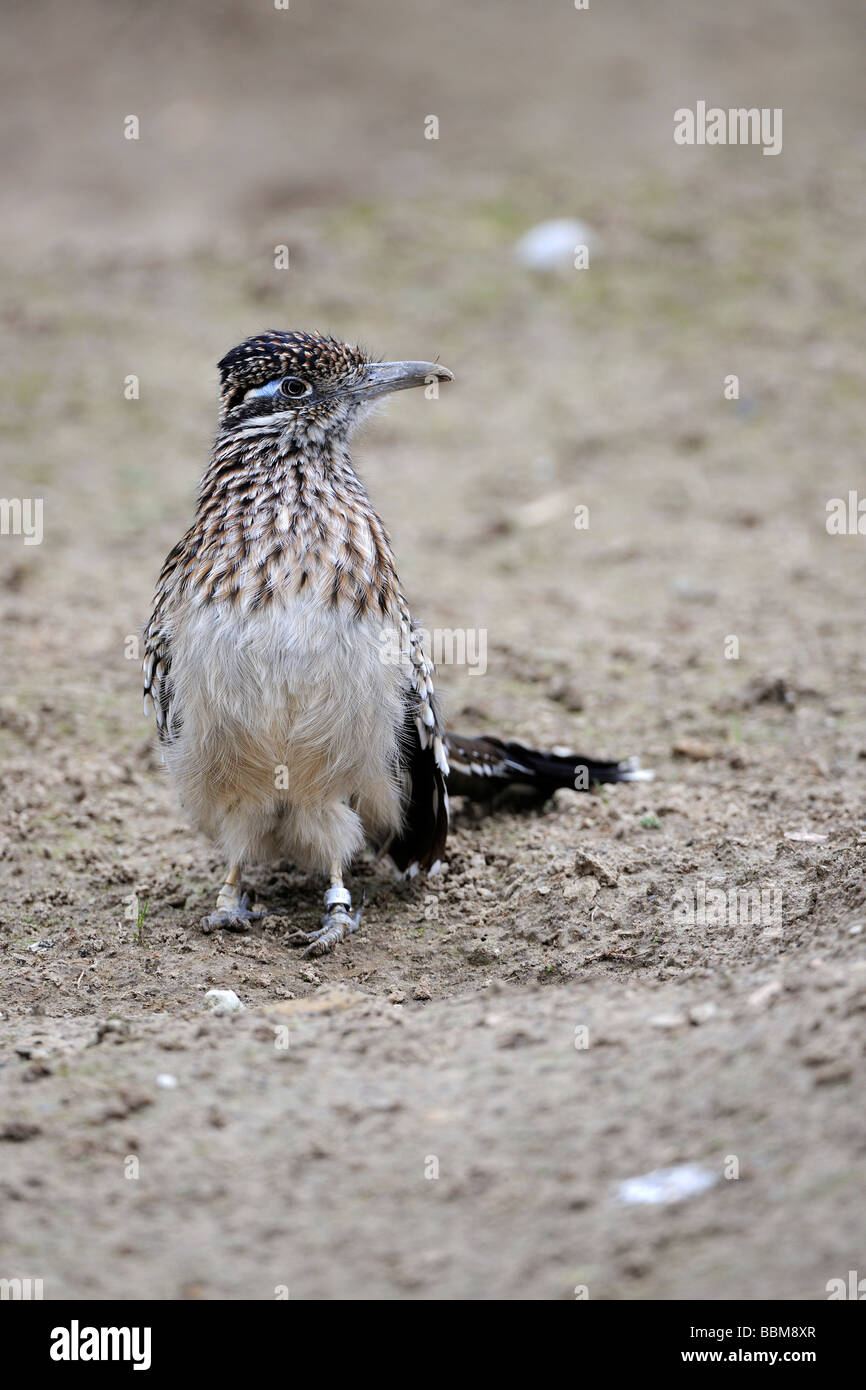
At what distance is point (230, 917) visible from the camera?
615 cm

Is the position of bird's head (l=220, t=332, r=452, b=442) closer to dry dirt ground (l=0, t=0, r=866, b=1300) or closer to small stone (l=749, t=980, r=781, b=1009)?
dry dirt ground (l=0, t=0, r=866, b=1300)

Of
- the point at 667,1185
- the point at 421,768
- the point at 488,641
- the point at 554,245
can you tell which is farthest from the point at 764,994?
the point at 554,245

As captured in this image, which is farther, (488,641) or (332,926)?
(488,641)

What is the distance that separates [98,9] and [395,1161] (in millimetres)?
18798

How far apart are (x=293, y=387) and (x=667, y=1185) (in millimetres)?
3766

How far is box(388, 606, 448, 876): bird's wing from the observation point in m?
6.12

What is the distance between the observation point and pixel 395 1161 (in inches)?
157

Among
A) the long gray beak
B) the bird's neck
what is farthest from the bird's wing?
the long gray beak

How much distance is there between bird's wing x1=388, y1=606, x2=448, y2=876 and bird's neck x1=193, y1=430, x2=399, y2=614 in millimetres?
326

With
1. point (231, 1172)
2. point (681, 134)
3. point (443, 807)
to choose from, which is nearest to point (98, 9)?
point (681, 134)
